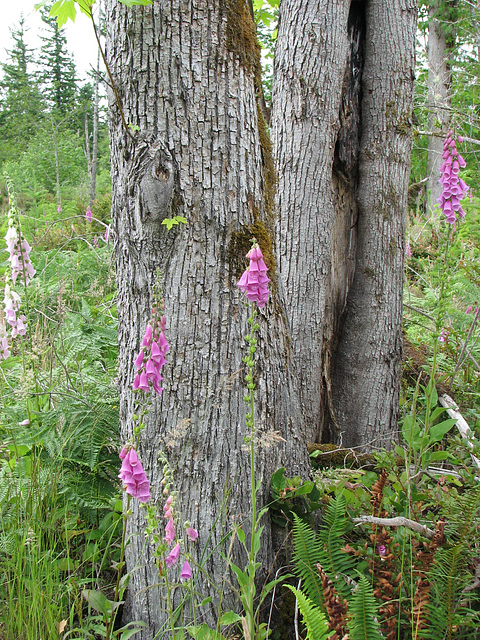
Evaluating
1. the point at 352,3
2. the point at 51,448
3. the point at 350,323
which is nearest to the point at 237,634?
the point at 51,448

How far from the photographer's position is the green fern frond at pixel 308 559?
1692 mm

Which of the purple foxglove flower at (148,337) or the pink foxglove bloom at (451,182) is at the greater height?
the pink foxglove bloom at (451,182)

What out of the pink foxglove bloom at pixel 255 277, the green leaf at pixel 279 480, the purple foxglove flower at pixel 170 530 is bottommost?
the green leaf at pixel 279 480

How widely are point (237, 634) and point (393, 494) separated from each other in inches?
36.3

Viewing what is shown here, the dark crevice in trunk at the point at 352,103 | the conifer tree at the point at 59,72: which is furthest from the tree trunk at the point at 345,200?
the conifer tree at the point at 59,72

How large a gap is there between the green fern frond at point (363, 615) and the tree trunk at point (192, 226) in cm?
51

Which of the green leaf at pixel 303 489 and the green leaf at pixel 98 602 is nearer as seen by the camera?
the green leaf at pixel 98 602

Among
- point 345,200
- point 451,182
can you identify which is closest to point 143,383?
point 451,182

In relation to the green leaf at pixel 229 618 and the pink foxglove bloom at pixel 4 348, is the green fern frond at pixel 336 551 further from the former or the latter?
the pink foxglove bloom at pixel 4 348

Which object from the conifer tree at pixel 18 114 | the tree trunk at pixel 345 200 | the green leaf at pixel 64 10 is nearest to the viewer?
the green leaf at pixel 64 10

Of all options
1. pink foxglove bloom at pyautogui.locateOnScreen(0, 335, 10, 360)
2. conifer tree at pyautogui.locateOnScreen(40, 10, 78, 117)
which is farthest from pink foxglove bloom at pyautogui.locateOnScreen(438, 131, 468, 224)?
conifer tree at pyautogui.locateOnScreen(40, 10, 78, 117)

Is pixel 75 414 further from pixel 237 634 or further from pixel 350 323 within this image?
pixel 350 323

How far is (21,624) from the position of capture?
1.68 metres

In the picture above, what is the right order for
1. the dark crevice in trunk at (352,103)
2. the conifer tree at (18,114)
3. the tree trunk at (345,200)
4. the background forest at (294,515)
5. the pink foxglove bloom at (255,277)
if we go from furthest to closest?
the conifer tree at (18,114)
the dark crevice in trunk at (352,103)
the tree trunk at (345,200)
the background forest at (294,515)
the pink foxglove bloom at (255,277)
